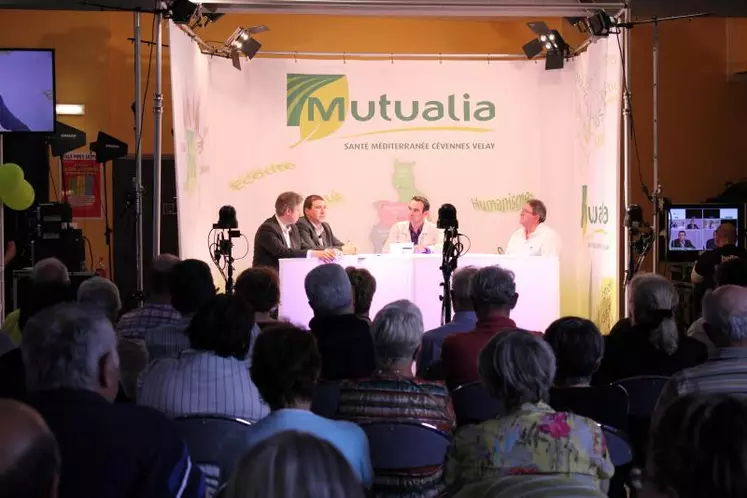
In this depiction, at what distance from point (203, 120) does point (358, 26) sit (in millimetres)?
2823

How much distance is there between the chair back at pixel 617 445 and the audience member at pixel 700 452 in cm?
154

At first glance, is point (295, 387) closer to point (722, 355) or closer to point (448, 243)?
point (722, 355)

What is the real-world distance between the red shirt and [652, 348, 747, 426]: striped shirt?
3.09ft

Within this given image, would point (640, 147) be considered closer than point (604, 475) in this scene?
No

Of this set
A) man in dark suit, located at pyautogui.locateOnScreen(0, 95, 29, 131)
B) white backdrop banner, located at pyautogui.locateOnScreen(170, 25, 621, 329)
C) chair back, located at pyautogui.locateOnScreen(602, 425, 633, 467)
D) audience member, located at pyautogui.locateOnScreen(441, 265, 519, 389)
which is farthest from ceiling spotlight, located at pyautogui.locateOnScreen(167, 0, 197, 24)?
chair back, located at pyautogui.locateOnScreen(602, 425, 633, 467)

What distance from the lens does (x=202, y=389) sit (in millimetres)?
3162

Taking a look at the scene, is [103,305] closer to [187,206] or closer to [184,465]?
[184,465]

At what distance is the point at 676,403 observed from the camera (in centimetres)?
147

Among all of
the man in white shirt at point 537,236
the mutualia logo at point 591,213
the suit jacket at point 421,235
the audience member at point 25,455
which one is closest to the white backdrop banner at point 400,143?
the mutualia logo at point 591,213

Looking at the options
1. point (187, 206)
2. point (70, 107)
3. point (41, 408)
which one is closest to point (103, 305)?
point (41, 408)

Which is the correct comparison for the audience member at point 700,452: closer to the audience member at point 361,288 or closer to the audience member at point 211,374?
the audience member at point 211,374

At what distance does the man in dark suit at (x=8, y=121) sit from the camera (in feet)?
23.5

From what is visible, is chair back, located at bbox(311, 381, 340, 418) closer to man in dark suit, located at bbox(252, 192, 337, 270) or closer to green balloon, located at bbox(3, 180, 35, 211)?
green balloon, located at bbox(3, 180, 35, 211)

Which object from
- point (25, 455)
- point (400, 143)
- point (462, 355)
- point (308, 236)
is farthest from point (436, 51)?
point (25, 455)
